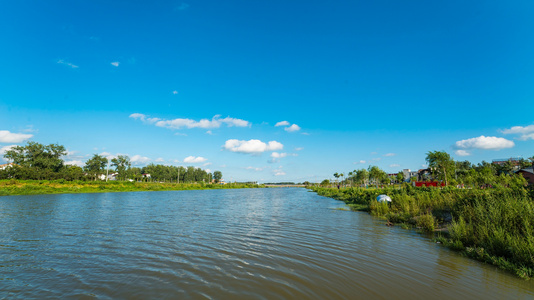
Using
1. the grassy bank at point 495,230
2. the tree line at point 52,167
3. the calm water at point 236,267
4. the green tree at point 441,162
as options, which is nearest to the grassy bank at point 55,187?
the tree line at point 52,167

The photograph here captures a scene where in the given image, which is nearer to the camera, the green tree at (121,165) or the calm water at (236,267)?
the calm water at (236,267)

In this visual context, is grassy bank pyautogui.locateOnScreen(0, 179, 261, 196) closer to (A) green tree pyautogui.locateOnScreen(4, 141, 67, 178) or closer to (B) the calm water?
(A) green tree pyautogui.locateOnScreen(4, 141, 67, 178)

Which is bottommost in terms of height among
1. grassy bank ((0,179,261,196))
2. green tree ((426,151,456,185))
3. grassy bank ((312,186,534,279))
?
grassy bank ((0,179,261,196))

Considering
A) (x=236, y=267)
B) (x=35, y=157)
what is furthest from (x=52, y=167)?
(x=236, y=267)

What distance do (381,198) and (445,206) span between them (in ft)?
22.4

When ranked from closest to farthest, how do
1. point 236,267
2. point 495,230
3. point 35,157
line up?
1. point 236,267
2. point 495,230
3. point 35,157

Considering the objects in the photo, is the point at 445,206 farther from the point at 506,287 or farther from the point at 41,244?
the point at 41,244

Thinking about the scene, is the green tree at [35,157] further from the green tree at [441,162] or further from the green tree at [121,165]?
the green tree at [441,162]

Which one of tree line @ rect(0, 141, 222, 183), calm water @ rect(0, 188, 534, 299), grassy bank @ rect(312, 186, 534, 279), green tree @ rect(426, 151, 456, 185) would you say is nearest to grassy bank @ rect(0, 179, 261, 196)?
tree line @ rect(0, 141, 222, 183)

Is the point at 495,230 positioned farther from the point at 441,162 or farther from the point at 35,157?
the point at 35,157

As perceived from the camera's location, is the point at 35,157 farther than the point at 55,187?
Yes

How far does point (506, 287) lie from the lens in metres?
6.12

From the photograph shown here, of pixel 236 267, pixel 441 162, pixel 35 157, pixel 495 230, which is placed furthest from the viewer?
pixel 35 157

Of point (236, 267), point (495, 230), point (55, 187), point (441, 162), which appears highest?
point (441, 162)
